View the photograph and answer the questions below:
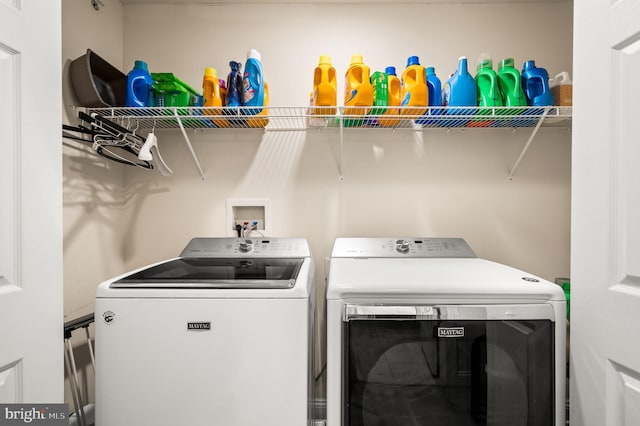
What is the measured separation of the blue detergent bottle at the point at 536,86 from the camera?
1742mm

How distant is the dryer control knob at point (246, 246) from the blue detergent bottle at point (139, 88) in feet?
2.89

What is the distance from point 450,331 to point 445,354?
0.08 meters

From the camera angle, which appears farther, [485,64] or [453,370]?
[485,64]

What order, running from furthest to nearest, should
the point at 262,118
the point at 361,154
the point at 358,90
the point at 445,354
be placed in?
the point at 361,154 → the point at 262,118 → the point at 358,90 → the point at 445,354

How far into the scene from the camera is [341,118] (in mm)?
1789

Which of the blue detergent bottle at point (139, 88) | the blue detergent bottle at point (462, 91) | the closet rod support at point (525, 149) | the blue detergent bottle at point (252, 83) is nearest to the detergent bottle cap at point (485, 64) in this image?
the blue detergent bottle at point (462, 91)

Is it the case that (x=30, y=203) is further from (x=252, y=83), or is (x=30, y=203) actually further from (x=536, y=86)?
(x=536, y=86)

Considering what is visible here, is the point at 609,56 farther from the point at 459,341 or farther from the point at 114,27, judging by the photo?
the point at 114,27

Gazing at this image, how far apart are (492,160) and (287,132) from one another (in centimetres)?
126

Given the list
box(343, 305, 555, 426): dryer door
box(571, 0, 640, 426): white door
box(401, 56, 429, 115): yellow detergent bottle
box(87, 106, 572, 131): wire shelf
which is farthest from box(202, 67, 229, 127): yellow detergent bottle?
box(571, 0, 640, 426): white door

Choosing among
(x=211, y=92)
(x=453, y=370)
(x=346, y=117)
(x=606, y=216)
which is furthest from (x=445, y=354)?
(x=211, y=92)

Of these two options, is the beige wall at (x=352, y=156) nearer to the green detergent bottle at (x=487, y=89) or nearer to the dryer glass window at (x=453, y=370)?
the green detergent bottle at (x=487, y=89)

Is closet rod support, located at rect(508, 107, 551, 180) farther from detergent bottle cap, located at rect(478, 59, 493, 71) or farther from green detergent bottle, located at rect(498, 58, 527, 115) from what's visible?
detergent bottle cap, located at rect(478, 59, 493, 71)

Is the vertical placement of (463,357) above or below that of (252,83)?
below
